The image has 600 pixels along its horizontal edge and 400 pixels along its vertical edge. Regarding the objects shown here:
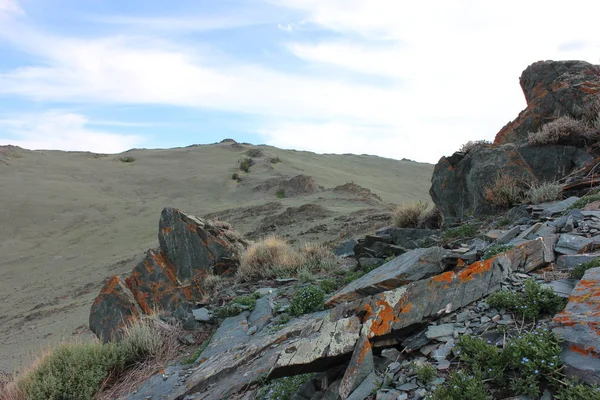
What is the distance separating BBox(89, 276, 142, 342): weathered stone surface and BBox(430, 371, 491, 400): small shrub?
8096mm

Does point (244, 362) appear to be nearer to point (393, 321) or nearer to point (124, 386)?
point (393, 321)

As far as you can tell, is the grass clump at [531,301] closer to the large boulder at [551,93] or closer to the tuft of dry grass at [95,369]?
the tuft of dry grass at [95,369]

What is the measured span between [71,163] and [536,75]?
42999 mm

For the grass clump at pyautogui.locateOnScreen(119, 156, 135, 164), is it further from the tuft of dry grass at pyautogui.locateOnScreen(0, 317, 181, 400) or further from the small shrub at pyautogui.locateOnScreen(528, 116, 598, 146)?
the small shrub at pyautogui.locateOnScreen(528, 116, 598, 146)

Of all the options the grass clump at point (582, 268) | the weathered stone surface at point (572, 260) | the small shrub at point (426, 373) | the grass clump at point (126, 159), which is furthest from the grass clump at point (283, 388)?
the grass clump at point (126, 159)

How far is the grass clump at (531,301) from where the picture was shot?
124 inches

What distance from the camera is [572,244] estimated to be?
4.33 m

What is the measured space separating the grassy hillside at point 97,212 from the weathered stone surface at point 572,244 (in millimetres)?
8979

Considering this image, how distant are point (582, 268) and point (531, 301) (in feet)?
2.50

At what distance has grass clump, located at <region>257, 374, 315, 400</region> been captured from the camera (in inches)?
152

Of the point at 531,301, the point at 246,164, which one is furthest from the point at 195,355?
the point at 246,164

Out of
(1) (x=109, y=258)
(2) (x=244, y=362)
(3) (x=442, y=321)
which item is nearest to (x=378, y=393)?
(3) (x=442, y=321)

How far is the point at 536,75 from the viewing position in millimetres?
10359

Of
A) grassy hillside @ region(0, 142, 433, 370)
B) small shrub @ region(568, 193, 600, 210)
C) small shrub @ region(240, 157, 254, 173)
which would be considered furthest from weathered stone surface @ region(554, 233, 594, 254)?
small shrub @ region(240, 157, 254, 173)
